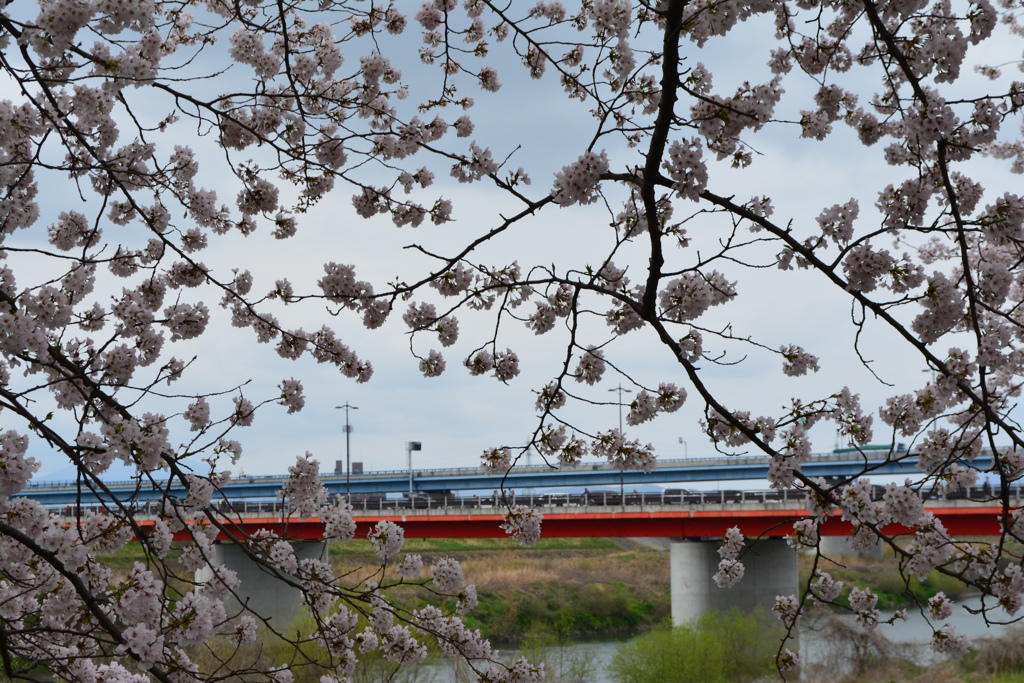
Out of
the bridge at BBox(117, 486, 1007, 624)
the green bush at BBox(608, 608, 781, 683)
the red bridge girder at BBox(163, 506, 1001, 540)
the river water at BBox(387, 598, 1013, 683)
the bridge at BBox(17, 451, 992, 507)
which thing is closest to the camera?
the green bush at BBox(608, 608, 781, 683)

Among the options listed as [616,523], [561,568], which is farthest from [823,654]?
[561,568]

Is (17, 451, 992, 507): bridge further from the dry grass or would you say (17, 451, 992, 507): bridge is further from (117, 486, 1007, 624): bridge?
(117, 486, 1007, 624): bridge

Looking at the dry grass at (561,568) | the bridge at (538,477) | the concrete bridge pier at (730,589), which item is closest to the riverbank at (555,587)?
the dry grass at (561,568)

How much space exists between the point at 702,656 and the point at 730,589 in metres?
5.03

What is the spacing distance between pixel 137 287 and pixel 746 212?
13.1ft

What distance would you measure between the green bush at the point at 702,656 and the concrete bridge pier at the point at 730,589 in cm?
242

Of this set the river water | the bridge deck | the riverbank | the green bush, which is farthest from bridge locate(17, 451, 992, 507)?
the green bush

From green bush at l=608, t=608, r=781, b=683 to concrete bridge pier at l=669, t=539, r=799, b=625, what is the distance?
95.3 inches

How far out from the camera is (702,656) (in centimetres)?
2450

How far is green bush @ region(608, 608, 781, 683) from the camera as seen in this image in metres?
24.0

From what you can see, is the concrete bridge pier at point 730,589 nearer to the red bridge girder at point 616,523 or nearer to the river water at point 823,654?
the red bridge girder at point 616,523

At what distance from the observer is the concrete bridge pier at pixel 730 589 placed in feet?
93.6

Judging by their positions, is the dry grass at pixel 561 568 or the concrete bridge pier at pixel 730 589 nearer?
the concrete bridge pier at pixel 730 589

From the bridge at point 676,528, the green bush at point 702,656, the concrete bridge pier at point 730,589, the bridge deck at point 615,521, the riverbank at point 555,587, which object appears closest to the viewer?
the green bush at point 702,656
